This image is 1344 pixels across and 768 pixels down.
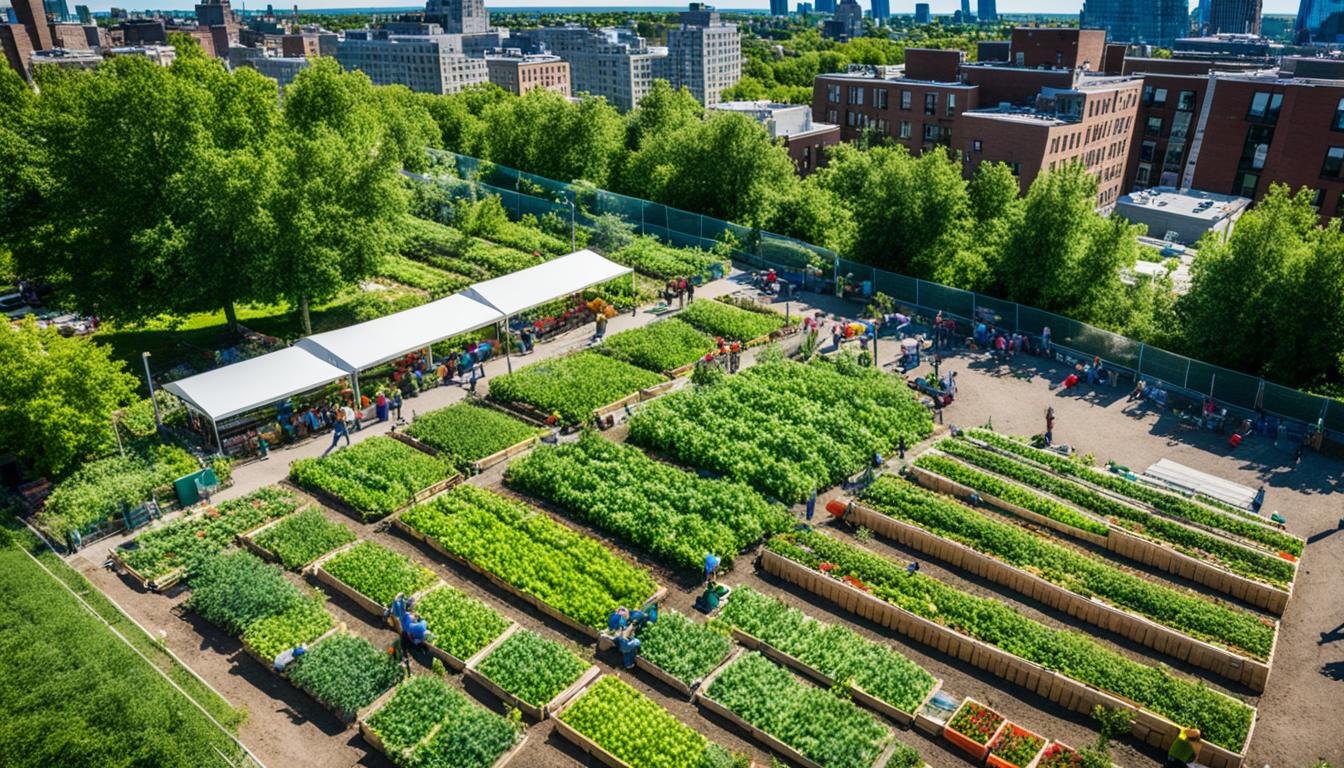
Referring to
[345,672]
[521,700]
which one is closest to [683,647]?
[521,700]

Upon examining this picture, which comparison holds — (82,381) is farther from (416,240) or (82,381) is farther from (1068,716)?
(1068,716)

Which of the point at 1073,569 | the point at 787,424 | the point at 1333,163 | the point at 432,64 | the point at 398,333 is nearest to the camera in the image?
the point at 1073,569

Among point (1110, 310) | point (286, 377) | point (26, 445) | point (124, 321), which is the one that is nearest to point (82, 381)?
point (26, 445)

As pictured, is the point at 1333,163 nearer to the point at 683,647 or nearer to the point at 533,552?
the point at 683,647

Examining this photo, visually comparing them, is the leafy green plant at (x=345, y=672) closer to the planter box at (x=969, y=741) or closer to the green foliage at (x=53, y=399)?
the planter box at (x=969, y=741)

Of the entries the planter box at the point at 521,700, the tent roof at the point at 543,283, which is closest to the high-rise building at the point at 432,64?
the tent roof at the point at 543,283

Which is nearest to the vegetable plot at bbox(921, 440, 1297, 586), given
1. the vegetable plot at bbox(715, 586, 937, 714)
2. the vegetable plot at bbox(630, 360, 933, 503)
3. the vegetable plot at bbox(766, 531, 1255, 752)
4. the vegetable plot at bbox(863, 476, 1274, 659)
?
the vegetable plot at bbox(863, 476, 1274, 659)

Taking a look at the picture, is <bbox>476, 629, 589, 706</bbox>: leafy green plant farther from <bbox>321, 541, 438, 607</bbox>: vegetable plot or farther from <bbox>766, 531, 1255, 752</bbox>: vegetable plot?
<bbox>766, 531, 1255, 752</bbox>: vegetable plot
